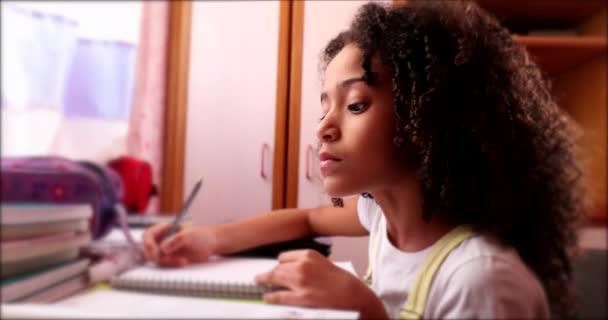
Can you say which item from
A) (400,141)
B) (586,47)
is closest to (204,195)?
(400,141)

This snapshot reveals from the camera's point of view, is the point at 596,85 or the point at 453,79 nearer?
the point at 453,79

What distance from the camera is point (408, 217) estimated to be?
1.14 feet

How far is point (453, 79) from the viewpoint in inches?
12.4

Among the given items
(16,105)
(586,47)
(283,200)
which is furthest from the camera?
(586,47)

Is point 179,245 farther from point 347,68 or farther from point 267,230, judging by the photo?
point 347,68

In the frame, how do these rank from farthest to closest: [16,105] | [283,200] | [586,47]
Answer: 1. [586,47]
2. [283,200]
3. [16,105]

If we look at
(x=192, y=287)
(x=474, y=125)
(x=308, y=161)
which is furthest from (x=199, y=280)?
(x=474, y=125)

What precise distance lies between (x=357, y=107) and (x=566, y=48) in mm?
875

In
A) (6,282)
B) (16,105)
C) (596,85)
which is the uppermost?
(596,85)

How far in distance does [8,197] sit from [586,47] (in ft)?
3.62

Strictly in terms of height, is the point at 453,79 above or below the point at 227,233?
above

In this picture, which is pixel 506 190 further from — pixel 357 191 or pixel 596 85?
pixel 596 85

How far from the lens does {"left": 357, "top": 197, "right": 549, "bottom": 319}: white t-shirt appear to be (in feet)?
0.97

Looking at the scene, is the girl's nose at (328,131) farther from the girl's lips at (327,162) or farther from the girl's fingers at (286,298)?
the girl's fingers at (286,298)
